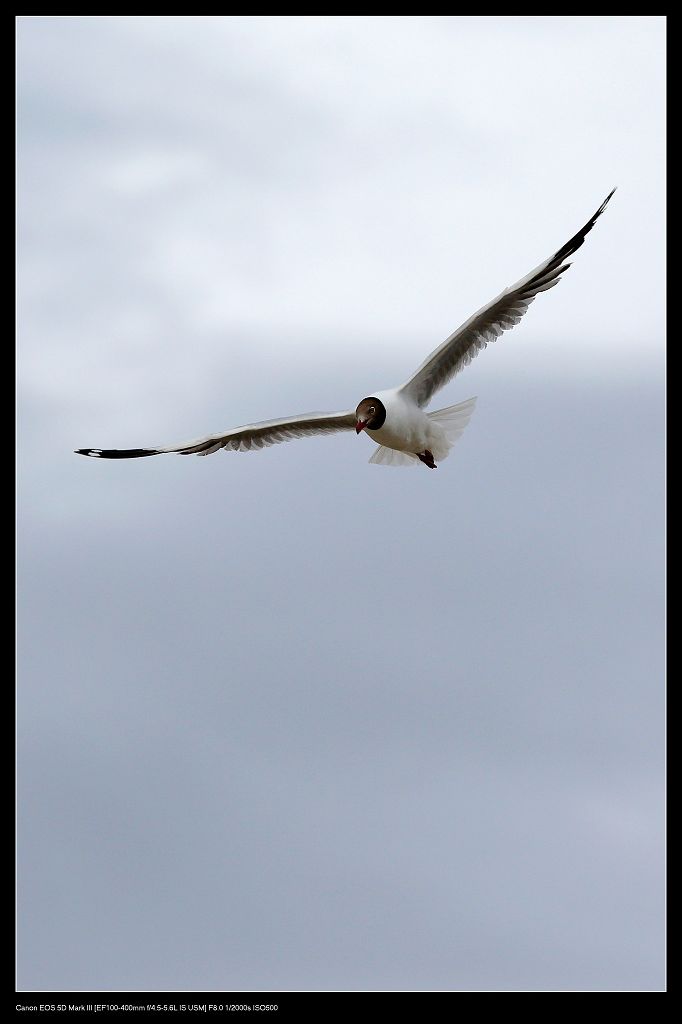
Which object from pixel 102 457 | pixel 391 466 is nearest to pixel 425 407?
pixel 391 466

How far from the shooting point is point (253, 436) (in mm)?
16766

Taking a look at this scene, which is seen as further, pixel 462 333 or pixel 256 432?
pixel 256 432

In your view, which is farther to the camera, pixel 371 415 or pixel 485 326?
pixel 485 326

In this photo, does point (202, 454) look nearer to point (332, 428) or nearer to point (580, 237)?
point (332, 428)

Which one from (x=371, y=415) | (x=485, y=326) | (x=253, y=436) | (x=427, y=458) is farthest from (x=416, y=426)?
(x=253, y=436)

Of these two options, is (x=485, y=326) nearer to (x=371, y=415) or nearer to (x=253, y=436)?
(x=371, y=415)

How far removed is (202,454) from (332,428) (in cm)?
150

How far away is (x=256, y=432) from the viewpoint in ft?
54.6

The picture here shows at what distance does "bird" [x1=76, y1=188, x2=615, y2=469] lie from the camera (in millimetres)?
14602

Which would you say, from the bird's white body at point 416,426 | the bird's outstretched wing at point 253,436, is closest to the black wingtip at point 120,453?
the bird's outstretched wing at point 253,436

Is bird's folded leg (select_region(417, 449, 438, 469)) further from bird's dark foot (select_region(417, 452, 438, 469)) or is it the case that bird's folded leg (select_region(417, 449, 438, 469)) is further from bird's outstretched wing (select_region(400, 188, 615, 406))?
bird's outstretched wing (select_region(400, 188, 615, 406))

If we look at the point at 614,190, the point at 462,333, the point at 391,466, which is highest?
the point at 614,190

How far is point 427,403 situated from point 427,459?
0.56m

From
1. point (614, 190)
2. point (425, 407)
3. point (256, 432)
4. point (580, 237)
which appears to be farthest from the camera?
point (256, 432)
